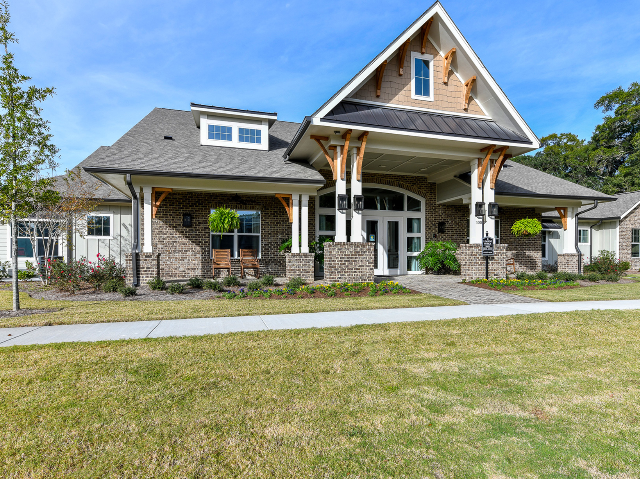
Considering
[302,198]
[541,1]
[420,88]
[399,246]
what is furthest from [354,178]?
[541,1]

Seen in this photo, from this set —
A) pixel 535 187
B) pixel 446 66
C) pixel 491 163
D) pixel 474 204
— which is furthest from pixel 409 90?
pixel 535 187

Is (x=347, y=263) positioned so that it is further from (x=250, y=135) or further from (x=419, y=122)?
(x=250, y=135)

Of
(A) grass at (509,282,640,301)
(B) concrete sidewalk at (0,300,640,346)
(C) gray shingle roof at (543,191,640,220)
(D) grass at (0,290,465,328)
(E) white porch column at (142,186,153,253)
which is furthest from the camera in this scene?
(C) gray shingle roof at (543,191,640,220)

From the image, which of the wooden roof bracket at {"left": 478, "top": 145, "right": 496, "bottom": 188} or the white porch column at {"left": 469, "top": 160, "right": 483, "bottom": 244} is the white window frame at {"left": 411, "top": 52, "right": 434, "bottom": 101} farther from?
the white porch column at {"left": 469, "top": 160, "right": 483, "bottom": 244}

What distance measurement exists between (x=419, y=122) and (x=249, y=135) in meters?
6.30

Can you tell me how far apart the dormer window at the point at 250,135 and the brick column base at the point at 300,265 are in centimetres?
502

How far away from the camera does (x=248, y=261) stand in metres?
12.8

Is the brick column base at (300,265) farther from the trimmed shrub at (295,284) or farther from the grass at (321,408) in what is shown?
the grass at (321,408)

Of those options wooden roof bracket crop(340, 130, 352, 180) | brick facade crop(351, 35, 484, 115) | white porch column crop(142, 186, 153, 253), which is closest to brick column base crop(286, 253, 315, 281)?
wooden roof bracket crop(340, 130, 352, 180)

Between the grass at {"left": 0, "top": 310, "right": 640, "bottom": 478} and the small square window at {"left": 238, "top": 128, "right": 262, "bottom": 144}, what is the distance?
10344 millimetres

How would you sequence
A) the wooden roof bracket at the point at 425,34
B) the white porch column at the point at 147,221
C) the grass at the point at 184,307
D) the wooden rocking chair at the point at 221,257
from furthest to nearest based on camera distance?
the wooden rocking chair at the point at 221,257 → the wooden roof bracket at the point at 425,34 → the white porch column at the point at 147,221 → the grass at the point at 184,307

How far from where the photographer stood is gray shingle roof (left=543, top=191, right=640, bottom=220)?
1933 centimetres

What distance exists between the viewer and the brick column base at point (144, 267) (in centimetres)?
997

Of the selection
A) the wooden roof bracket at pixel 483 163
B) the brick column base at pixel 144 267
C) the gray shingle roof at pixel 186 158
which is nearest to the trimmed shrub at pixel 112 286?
the brick column base at pixel 144 267
